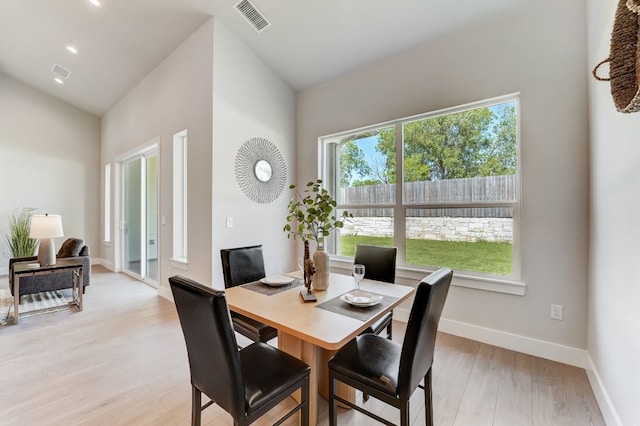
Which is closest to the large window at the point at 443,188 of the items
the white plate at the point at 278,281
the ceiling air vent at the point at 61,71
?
the white plate at the point at 278,281

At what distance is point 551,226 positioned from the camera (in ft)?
7.54

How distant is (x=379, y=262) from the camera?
95.6 inches

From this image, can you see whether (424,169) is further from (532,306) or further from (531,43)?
(532,306)

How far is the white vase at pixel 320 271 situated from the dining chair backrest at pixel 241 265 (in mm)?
706

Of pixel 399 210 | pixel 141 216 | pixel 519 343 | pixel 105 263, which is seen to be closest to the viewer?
pixel 519 343

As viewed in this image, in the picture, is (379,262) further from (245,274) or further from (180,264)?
(180,264)

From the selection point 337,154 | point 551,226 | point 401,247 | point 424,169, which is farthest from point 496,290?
point 337,154

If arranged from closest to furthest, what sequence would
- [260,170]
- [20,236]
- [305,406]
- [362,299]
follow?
[305,406] < [362,299] < [260,170] < [20,236]

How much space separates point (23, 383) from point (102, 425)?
0.92 m

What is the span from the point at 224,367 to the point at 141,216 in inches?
187

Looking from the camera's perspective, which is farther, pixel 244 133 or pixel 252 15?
pixel 244 133

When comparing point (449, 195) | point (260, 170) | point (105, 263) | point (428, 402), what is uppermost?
point (260, 170)

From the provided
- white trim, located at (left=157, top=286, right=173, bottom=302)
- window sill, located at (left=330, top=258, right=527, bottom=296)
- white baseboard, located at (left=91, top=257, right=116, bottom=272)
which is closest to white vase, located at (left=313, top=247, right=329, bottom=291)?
window sill, located at (left=330, top=258, right=527, bottom=296)

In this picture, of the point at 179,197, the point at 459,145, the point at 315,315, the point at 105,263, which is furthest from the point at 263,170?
the point at 105,263
